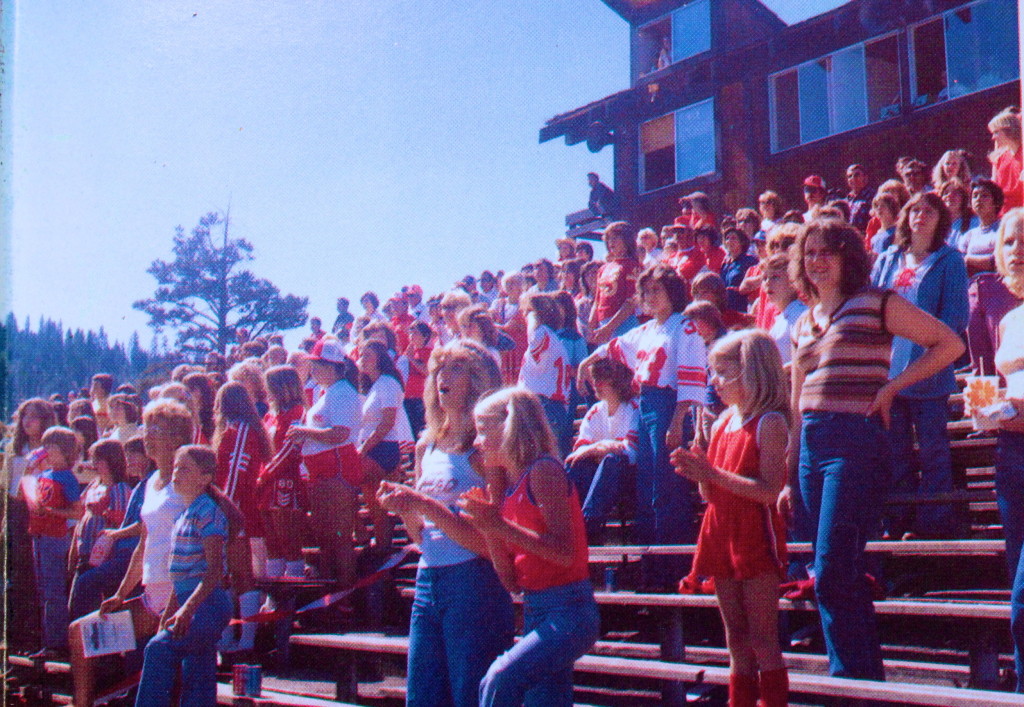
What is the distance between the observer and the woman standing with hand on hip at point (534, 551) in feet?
10.7

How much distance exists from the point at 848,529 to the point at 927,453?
1.73 m

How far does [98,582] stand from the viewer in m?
Result: 6.62

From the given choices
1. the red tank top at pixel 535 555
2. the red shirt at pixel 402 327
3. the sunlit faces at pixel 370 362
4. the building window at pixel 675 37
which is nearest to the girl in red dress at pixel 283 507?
the sunlit faces at pixel 370 362

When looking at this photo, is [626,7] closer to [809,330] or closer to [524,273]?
[524,273]

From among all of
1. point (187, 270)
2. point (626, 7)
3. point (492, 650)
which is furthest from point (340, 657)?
point (626, 7)

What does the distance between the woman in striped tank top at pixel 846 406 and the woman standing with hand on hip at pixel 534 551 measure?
87 centimetres

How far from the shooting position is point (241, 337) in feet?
46.6

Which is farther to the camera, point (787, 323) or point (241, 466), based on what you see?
point (241, 466)

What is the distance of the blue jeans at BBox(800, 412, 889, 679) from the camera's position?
11.3ft

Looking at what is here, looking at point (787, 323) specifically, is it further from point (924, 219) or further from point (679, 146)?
point (679, 146)

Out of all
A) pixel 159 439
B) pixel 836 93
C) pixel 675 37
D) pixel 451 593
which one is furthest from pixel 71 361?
pixel 675 37

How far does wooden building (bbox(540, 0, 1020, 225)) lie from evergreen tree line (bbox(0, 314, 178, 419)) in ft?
34.6

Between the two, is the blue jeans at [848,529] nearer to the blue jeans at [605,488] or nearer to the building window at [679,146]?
the blue jeans at [605,488]

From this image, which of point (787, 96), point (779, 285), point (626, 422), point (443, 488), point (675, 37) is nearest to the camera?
point (443, 488)
